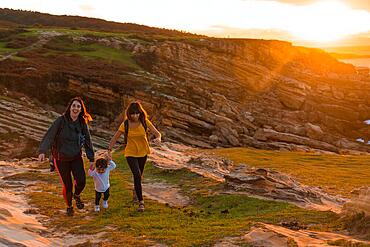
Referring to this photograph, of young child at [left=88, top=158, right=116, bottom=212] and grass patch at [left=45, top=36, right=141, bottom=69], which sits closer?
young child at [left=88, top=158, right=116, bottom=212]

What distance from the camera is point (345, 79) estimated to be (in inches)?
3046

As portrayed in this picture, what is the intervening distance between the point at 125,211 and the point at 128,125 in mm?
2594

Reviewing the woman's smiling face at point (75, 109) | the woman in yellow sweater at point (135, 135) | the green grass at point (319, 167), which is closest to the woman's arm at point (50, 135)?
the woman's smiling face at point (75, 109)

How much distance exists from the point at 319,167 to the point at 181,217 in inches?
801

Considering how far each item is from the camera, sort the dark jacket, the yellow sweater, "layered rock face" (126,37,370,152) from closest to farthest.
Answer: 1. the dark jacket
2. the yellow sweater
3. "layered rock face" (126,37,370,152)

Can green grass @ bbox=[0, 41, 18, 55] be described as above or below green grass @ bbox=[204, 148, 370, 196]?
above

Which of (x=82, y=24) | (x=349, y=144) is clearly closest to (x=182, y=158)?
(x=349, y=144)

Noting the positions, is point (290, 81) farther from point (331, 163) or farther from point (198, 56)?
point (331, 163)

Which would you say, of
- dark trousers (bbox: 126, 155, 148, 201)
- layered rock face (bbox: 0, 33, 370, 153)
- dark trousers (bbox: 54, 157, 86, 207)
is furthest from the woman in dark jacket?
layered rock face (bbox: 0, 33, 370, 153)

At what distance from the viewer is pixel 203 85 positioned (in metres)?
61.4

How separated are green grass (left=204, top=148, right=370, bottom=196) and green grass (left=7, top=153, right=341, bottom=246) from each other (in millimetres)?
7986

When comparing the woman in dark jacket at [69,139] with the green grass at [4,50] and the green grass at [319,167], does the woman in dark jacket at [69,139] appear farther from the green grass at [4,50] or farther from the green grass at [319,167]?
the green grass at [4,50]

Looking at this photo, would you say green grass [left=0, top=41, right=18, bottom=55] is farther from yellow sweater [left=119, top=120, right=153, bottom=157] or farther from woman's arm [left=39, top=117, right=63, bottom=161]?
woman's arm [left=39, top=117, right=63, bottom=161]

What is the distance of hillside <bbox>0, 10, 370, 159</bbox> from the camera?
166 feet
